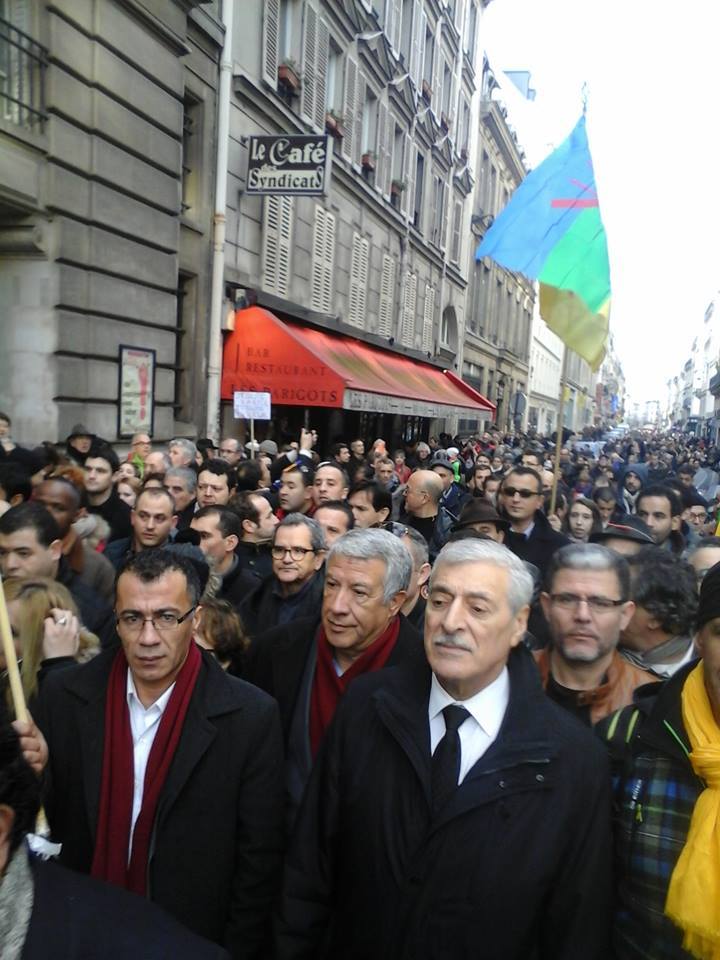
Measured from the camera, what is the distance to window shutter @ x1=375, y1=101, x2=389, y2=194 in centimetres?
2002

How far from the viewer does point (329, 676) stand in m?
3.04

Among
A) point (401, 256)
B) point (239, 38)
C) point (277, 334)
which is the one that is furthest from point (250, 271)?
point (401, 256)

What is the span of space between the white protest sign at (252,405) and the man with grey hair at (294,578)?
641 centimetres

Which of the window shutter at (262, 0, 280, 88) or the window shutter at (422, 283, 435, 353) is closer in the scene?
the window shutter at (262, 0, 280, 88)

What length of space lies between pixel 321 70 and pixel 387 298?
6.92 m

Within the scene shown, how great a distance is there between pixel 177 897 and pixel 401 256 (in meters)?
21.9

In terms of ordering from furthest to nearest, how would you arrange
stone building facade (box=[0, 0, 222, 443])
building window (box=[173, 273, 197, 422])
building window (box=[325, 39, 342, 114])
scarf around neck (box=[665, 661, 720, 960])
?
building window (box=[325, 39, 342, 114])
building window (box=[173, 273, 197, 422])
stone building facade (box=[0, 0, 222, 443])
scarf around neck (box=[665, 661, 720, 960])

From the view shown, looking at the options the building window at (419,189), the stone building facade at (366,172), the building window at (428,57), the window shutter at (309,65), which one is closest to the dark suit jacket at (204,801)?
the stone building facade at (366,172)

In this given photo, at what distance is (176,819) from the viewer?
2.41 metres

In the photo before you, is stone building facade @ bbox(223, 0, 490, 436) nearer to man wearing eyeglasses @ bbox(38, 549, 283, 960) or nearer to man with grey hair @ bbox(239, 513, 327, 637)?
man with grey hair @ bbox(239, 513, 327, 637)

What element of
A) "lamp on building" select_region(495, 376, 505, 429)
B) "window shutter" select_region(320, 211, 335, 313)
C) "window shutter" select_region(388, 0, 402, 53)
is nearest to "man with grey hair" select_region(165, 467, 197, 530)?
"window shutter" select_region(320, 211, 335, 313)

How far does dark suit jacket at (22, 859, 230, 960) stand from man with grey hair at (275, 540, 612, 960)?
71cm

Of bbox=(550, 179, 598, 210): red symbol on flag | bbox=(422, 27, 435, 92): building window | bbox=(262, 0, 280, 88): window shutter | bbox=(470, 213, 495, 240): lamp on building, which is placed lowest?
bbox=(550, 179, 598, 210): red symbol on flag

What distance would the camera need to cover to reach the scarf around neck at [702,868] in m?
1.83
